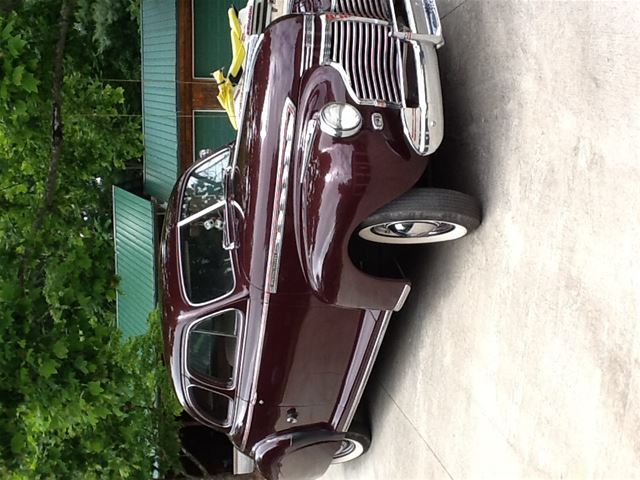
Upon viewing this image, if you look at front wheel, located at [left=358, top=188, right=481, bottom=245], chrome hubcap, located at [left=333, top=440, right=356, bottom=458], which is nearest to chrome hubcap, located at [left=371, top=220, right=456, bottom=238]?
front wheel, located at [left=358, top=188, right=481, bottom=245]

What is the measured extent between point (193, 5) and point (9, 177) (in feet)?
11.9

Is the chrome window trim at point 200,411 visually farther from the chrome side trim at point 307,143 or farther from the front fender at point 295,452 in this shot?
the chrome side trim at point 307,143

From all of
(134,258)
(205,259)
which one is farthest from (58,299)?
(134,258)

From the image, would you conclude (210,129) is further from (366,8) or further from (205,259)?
(366,8)

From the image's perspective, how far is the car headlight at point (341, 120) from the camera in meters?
3.76

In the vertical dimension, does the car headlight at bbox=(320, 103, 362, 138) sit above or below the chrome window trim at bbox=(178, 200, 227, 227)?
above

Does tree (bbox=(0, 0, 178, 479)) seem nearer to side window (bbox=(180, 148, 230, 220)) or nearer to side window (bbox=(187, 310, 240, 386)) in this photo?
side window (bbox=(187, 310, 240, 386))

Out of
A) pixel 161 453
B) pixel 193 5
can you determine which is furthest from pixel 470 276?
pixel 193 5

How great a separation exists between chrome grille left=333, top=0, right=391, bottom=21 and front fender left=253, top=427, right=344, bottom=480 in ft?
10.3

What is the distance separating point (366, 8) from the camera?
4.18 metres

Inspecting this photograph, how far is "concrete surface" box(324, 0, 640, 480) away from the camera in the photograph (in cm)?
307

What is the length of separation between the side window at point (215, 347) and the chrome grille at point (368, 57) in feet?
6.02

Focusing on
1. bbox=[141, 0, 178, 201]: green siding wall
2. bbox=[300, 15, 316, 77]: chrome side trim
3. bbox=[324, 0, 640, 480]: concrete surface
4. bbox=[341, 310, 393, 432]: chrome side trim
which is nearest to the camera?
bbox=[324, 0, 640, 480]: concrete surface

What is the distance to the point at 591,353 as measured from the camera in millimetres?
3209
